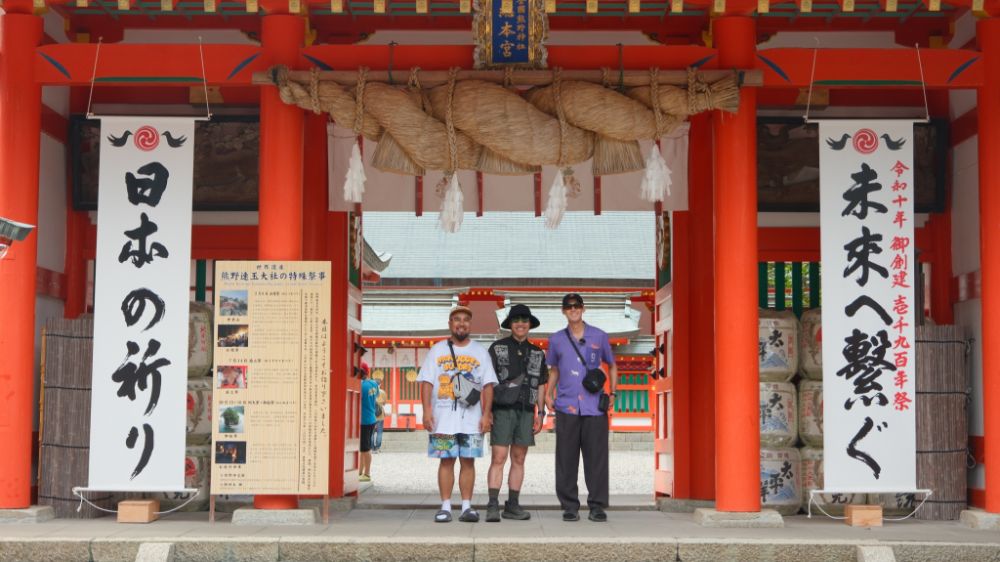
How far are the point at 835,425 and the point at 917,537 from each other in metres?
0.97

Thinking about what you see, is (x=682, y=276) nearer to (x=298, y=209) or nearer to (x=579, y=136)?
(x=579, y=136)

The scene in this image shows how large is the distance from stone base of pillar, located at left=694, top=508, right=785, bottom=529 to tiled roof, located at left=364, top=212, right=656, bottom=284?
721 inches

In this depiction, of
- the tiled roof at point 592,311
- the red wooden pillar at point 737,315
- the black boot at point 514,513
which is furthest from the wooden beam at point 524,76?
the tiled roof at point 592,311

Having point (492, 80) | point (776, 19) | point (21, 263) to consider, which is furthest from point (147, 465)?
point (776, 19)

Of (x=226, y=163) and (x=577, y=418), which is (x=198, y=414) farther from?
(x=577, y=418)

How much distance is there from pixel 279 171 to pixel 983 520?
5.43 meters

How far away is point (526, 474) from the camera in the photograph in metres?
16.8

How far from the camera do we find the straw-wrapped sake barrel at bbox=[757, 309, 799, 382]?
9734 mm

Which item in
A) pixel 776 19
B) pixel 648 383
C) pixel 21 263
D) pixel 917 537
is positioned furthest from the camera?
pixel 648 383

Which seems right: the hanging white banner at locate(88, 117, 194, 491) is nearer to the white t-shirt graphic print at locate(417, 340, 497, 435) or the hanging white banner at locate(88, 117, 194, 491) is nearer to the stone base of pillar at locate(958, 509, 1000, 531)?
the white t-shirt graphic print at locate(417, 340, 497, 435)

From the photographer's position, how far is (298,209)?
856 centimetres

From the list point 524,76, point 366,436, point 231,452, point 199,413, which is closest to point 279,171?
point 524,76

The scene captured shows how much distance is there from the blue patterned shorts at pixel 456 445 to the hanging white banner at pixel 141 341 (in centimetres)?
175

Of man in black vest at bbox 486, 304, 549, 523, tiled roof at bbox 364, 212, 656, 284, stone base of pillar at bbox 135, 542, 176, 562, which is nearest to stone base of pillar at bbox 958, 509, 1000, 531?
man in black vest at bbox 486, 304, 549, 523
